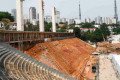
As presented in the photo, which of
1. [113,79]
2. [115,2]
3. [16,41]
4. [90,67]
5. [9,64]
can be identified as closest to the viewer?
[9,64]

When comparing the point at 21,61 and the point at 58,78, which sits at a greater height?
the point at 21,61

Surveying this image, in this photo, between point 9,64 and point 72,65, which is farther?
point 72,65

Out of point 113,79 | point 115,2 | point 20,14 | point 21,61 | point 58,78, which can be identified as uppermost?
point 115,2

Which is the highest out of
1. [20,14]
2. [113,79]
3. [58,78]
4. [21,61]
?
[20,14]

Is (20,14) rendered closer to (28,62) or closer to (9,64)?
(28,62)

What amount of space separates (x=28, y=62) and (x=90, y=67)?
497 inches

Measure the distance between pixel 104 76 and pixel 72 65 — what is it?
4076 millimetres

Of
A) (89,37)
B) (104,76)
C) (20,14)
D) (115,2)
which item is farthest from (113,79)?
(115,2)

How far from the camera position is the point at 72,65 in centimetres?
2722

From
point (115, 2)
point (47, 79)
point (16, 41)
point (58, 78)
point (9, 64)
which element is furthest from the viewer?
point (115, 2)

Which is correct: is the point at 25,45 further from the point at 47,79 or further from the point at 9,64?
the point at 9,64

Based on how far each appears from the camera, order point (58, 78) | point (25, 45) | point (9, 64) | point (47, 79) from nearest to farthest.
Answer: point (9, 64) < point (47, 79) < point (58, 78) < point (25, 45)

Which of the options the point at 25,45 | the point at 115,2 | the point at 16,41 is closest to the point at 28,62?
the point at 16,41

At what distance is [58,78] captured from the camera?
15.0 meters
